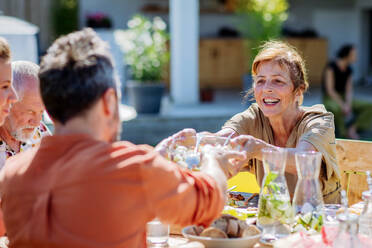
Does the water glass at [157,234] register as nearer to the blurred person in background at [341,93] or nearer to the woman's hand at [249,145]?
the woman's hand at [249,145]

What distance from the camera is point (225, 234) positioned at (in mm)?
1858

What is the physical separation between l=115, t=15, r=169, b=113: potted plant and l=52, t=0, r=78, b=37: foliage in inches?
158

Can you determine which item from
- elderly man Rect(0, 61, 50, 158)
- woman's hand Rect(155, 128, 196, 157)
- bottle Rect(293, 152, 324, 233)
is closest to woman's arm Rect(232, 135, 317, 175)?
woman's hand Rect(155, 128, 196, 157)

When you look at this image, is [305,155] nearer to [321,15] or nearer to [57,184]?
[57,184]

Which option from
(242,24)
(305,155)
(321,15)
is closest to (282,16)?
(242,24)

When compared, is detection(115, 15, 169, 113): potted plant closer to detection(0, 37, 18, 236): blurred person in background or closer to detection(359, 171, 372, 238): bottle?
detection(0, 37, 18, 236): blurred person in background

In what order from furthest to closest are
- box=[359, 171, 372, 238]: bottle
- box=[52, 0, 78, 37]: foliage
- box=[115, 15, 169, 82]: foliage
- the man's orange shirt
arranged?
box=[52, 0, 78, 37]: foliage
box=[115, 15, 169, 82]: foliage
box=[359, 171, 372, 238]: bottle
the man's orange shirt

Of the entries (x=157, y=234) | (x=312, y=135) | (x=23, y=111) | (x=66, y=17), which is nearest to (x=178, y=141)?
(x=157, y=234)

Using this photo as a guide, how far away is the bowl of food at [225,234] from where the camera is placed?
182cm

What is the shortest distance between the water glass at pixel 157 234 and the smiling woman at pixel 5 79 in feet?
2.22

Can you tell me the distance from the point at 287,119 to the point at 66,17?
1010 cm

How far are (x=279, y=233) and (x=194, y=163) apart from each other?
39 centimetres

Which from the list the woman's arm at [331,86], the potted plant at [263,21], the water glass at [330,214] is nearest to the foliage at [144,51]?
the potted plant at [263,21]

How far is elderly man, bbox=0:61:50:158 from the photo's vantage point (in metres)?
2.69
